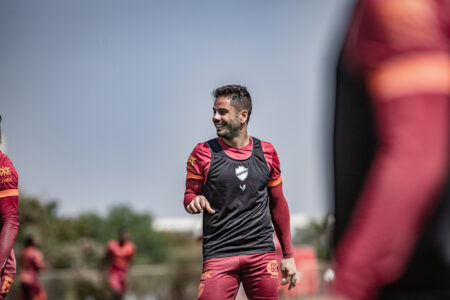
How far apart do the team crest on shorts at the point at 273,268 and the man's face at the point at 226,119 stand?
110cm

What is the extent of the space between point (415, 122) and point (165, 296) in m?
21.8

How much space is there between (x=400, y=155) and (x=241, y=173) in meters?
4.08

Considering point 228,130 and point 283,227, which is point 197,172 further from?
point 283,227

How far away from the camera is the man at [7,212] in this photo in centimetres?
525

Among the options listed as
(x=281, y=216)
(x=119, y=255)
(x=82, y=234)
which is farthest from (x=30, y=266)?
(x=82, y=234)

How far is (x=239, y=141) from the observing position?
586cm

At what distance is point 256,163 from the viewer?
575 cm

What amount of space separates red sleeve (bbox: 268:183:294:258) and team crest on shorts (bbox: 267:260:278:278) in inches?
9.7

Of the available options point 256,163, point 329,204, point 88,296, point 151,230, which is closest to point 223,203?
point 256,163

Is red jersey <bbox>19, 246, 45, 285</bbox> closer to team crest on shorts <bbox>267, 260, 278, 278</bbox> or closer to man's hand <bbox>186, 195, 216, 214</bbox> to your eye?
team crest on shorts <bbox>267, 260, 278, 278</bbox>

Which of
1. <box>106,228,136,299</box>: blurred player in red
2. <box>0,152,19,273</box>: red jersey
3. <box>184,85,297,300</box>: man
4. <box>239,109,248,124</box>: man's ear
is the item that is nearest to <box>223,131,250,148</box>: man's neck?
<box>184,85,297,300</box>: man

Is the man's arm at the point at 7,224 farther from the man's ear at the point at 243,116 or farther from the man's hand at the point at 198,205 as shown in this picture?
the man's ear at the point at 243,116

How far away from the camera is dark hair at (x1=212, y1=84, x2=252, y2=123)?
5918mm

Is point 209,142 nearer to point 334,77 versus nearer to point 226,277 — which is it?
point 226,277
